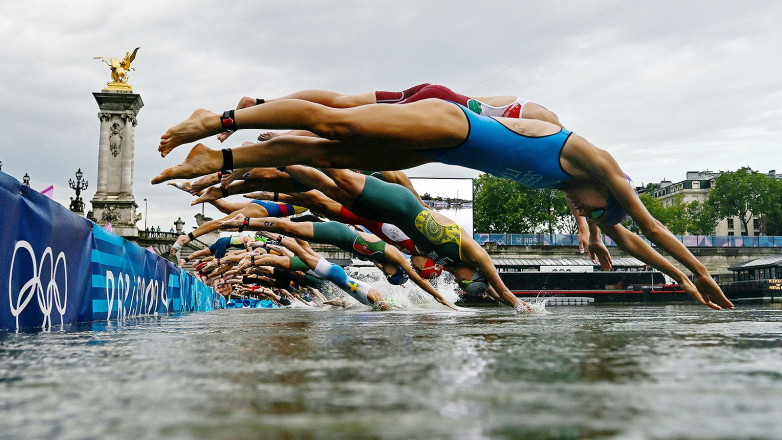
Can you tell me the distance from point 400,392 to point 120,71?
6335 cm

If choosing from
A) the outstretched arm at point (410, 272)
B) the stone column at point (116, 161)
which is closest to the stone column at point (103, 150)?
the stone column at point (116, 161)

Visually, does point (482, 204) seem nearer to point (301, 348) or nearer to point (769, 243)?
point (769, 243)

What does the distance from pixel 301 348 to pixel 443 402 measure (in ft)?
4.41

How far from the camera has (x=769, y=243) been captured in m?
62.2

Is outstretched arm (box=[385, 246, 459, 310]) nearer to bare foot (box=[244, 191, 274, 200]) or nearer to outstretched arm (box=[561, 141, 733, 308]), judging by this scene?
bare foot (box=[244, 191, 274, 200])

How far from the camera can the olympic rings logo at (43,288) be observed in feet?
14.0

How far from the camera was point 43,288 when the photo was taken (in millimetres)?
4805

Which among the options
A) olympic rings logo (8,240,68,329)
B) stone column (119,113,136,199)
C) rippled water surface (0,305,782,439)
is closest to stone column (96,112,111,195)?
stone column (119,113,136,199)

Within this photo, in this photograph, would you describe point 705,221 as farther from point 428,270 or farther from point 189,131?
point 189,131

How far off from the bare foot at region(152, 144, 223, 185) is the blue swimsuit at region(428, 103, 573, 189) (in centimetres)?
145

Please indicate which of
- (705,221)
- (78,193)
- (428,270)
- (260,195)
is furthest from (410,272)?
(705,221)

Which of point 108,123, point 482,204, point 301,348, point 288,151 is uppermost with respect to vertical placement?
point 108,123

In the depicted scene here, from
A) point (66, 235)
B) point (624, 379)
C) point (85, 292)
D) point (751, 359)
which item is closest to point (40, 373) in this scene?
point (624, 379)

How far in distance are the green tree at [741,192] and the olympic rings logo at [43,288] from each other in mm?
84661
